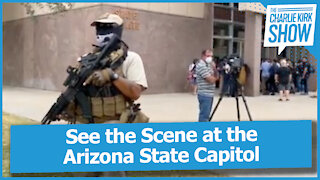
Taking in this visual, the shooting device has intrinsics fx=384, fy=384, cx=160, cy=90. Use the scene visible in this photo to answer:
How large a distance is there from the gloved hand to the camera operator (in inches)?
104

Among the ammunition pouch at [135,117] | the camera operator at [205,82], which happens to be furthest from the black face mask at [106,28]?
the camera operator at [205,82]

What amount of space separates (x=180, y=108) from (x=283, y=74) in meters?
4.02

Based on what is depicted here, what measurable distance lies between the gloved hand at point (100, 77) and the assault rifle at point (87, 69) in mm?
56

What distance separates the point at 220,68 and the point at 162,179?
4103 mm

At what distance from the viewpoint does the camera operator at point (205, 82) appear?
5.39m

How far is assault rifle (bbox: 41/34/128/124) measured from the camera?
300cm

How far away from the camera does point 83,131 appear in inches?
127

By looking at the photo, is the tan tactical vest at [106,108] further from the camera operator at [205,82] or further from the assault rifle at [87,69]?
the camera operator at [205,82]

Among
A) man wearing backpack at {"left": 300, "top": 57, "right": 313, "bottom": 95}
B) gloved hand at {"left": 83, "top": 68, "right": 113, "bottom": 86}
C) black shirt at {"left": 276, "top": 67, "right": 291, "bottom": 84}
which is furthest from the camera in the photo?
man wearing backpack at {"left": 300, "top": 57, "right": 313, "bottom": 95}

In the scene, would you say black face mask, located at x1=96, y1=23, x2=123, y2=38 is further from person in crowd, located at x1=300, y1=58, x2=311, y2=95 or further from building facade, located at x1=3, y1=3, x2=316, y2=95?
person in crowd, located at x1=300, y1=58, x2=311, y2=95

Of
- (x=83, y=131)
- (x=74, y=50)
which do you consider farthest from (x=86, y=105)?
(x=74, y=50)

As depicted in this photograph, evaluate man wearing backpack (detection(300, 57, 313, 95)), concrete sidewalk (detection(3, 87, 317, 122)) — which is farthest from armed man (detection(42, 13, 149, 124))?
man wearing backpack (detection(300, 57, 313, 95))

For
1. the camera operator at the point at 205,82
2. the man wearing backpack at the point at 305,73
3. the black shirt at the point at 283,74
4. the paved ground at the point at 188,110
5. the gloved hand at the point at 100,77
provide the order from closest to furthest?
1. the gloved hand at the point at 100,77
2. the paved ground at the point at 188,110
3. the camera operator at the point at 205,82
4. the black shirt at the point at 283,74
5. the man wearing backpack at the point at 305,73

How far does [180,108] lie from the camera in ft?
27.9
